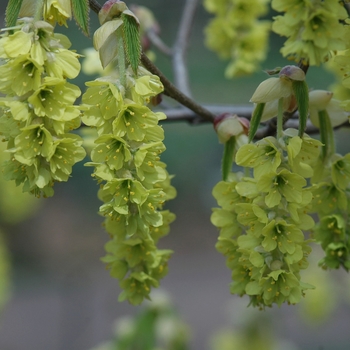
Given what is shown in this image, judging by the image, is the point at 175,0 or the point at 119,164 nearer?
the point at 119,164

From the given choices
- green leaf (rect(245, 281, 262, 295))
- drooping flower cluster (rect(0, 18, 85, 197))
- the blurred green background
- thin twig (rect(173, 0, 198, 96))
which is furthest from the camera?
the blurred green background

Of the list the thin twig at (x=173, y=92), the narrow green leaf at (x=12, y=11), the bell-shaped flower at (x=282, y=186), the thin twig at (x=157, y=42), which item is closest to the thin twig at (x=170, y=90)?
the thin twig at (x=173, y=92)

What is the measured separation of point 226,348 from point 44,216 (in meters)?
3.99

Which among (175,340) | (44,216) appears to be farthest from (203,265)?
(175,340)

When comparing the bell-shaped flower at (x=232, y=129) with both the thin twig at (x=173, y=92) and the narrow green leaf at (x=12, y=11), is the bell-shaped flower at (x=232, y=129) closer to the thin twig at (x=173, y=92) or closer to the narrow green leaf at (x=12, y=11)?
the thin twig at (x=173, y=92)

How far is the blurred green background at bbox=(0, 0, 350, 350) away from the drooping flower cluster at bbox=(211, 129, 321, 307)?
103 inches

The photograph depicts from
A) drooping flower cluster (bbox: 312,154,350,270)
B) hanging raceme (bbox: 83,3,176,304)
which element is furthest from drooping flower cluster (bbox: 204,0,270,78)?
hanging raceme (bbox: 83,3,176,304)

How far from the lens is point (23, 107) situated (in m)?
0.67

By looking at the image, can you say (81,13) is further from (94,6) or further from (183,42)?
(183,42)

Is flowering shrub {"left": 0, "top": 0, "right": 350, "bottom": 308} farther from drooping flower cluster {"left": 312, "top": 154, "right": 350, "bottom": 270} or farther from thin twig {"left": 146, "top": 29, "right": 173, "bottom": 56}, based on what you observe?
thin twig {"left": 146, "top": 29, "right": 173, "bottom": 56}

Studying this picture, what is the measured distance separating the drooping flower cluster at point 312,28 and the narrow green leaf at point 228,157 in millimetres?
153

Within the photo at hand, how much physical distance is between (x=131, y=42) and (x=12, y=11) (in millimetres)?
152

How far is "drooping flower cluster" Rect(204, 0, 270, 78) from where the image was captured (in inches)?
60.1

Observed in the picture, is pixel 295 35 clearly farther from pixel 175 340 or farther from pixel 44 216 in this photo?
pixel 44 216
